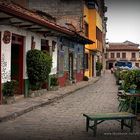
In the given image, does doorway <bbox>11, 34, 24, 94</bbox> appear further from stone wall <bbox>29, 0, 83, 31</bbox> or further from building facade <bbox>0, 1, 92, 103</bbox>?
stone wall <bbox>29, 0, 83, 31</bbox>

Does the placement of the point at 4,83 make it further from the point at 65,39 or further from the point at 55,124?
the point at 65,39

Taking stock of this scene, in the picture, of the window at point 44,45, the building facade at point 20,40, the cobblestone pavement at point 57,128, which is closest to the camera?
the cobblestone pavement at point 57,128

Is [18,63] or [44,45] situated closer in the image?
[18,63]

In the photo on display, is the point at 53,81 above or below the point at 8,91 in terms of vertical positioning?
above

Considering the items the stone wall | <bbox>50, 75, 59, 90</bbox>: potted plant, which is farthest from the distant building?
<bbox>50, 75, 59, 90</bbox>: potted plant

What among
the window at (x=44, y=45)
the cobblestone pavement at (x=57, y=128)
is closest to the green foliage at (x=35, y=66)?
the window at (x=44, y=45)

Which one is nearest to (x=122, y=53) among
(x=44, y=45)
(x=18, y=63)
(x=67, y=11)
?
(x=67, y=11)

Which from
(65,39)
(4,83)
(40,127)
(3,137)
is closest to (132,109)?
(40,127)

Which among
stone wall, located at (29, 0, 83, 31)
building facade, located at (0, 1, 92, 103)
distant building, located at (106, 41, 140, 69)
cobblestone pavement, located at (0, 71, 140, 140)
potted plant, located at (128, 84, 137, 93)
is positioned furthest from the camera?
distant building, located at (106, 41, 140, 69)

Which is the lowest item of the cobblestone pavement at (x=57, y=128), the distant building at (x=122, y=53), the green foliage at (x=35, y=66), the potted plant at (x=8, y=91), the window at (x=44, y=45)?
the cobblestone pavement at (x=57, y=128)

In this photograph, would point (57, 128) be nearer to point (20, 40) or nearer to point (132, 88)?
point (132, 88)

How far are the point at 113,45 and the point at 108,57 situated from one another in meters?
6.89

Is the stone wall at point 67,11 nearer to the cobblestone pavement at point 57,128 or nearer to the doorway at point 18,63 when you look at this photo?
the doorway at point 18,63

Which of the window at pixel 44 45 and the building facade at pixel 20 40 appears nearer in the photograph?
the building facade at pixel 20 40
